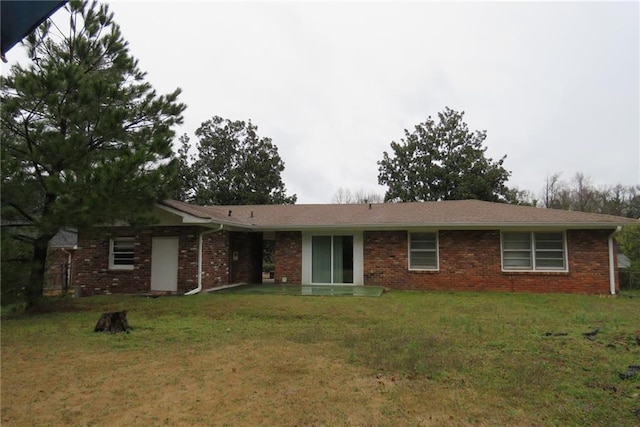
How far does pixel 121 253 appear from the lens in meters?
13.9

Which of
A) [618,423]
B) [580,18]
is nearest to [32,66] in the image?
[618,423]

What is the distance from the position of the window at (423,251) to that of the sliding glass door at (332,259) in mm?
2225

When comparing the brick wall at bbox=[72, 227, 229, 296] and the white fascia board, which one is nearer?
the white fascia board

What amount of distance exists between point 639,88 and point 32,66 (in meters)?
15.9

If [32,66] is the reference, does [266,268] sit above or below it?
below

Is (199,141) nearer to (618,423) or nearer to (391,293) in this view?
(391,293)

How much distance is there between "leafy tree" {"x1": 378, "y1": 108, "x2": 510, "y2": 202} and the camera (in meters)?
28.8

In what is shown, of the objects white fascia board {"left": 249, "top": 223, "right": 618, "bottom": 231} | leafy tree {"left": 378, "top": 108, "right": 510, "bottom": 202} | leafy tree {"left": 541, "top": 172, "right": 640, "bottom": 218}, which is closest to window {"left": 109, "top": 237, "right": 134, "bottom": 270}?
white fascia board {"left": 249, "top": 223, "right": 618, "bottom": 231}

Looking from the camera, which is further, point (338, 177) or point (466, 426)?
point (338, 177)

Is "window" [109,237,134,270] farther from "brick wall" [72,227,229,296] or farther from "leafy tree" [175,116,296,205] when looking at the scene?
"leafy tree" [175,116,296,205]

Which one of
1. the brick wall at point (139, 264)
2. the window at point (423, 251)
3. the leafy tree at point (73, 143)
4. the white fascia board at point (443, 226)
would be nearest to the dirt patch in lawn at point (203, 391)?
the leafy tree at point (73, 143)

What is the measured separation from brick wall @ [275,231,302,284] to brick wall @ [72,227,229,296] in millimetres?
2459

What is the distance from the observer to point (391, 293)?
12984 millimetres

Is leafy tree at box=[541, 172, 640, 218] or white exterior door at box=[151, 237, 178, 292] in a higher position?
leafy tree at box=[541, 172, 640, 218]
